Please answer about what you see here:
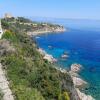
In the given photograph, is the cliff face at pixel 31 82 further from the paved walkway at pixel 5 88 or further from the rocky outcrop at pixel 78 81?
the rocky outcrop at pixel 78 81

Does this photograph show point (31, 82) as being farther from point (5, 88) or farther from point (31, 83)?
point (5, 88)

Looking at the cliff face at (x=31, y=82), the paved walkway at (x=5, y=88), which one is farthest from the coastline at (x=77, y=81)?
the paved walkway at (x=5, y=88)

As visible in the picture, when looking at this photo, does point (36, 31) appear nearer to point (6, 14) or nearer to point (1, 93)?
point (6, 14)

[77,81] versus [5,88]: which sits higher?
[5,88]

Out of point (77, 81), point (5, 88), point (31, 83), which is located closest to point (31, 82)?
point (31, 83)

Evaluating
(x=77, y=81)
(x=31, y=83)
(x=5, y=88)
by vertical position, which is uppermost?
(x=5, y=88)

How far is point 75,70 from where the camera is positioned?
6825 centimetres

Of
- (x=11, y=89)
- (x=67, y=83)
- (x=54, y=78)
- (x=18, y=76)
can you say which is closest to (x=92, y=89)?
(x=67, y=83)

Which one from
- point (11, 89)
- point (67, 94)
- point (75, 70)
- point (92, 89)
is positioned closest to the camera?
point (11, 89)

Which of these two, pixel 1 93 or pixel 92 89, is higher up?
pixel 1 93

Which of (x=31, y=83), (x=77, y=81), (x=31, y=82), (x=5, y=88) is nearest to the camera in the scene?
(x=5, y=88)

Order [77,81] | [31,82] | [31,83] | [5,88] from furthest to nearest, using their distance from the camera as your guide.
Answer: [77,81] < [31,82] < [31,83] < [5,88]

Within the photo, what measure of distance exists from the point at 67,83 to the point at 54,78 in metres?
4.46

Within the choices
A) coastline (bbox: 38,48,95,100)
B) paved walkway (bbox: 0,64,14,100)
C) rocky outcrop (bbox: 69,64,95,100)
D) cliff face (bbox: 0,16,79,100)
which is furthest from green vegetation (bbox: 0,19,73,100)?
coastline (bbox: 38,48,95,100)
